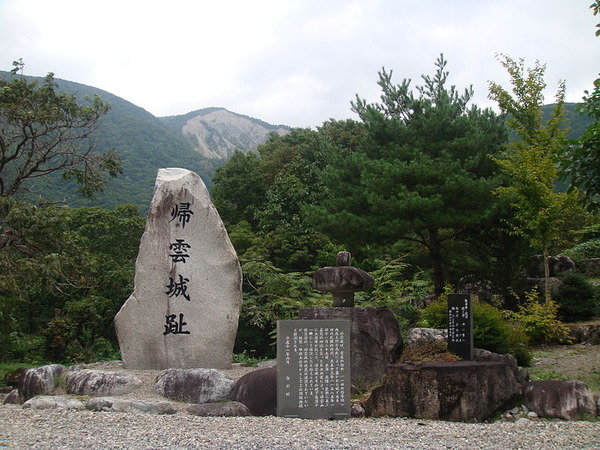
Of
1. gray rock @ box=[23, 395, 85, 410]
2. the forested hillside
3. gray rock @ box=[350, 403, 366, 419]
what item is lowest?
gray rock @ box=[350, 403, 366, 419]

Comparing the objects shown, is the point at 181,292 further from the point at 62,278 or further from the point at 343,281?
the point at 62,278

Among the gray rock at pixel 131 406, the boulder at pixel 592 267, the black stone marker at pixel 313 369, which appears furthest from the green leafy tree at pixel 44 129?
the boulder at pixel 592 267

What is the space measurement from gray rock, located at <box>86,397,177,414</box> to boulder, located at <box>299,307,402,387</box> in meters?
2.78

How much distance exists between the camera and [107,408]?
21.4ft

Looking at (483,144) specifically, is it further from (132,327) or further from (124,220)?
(124,220)

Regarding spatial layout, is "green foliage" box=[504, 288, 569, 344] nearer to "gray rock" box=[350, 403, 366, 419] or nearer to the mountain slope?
"gray rock" box=[350, 403, 366, 419]

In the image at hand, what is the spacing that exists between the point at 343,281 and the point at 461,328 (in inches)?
73.2

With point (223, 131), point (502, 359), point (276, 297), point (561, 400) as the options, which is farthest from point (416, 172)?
point (223, 131)

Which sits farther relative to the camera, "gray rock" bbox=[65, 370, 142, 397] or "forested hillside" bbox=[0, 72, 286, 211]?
"forested hillside" bbox=[0, 72, 286, 211]

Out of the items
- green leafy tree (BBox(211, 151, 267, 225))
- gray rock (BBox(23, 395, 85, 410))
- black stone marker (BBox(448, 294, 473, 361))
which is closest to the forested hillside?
green leafy tree (BBox(211, 151, 267, 225))

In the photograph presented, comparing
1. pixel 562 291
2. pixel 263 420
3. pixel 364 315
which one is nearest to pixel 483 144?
pixel 562 291

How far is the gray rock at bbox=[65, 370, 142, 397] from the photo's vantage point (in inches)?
296

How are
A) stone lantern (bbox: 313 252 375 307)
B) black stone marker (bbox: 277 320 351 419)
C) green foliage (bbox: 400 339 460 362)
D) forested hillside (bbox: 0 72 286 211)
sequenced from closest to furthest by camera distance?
black stone marker (bbox: 277 320 351 419)
green foliage (bbox: 400 339 460 362)
stone lantern (bbox: 313 252 375 307)
forested hillside (bbox: 0 72 286 211)

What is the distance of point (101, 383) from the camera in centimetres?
758
